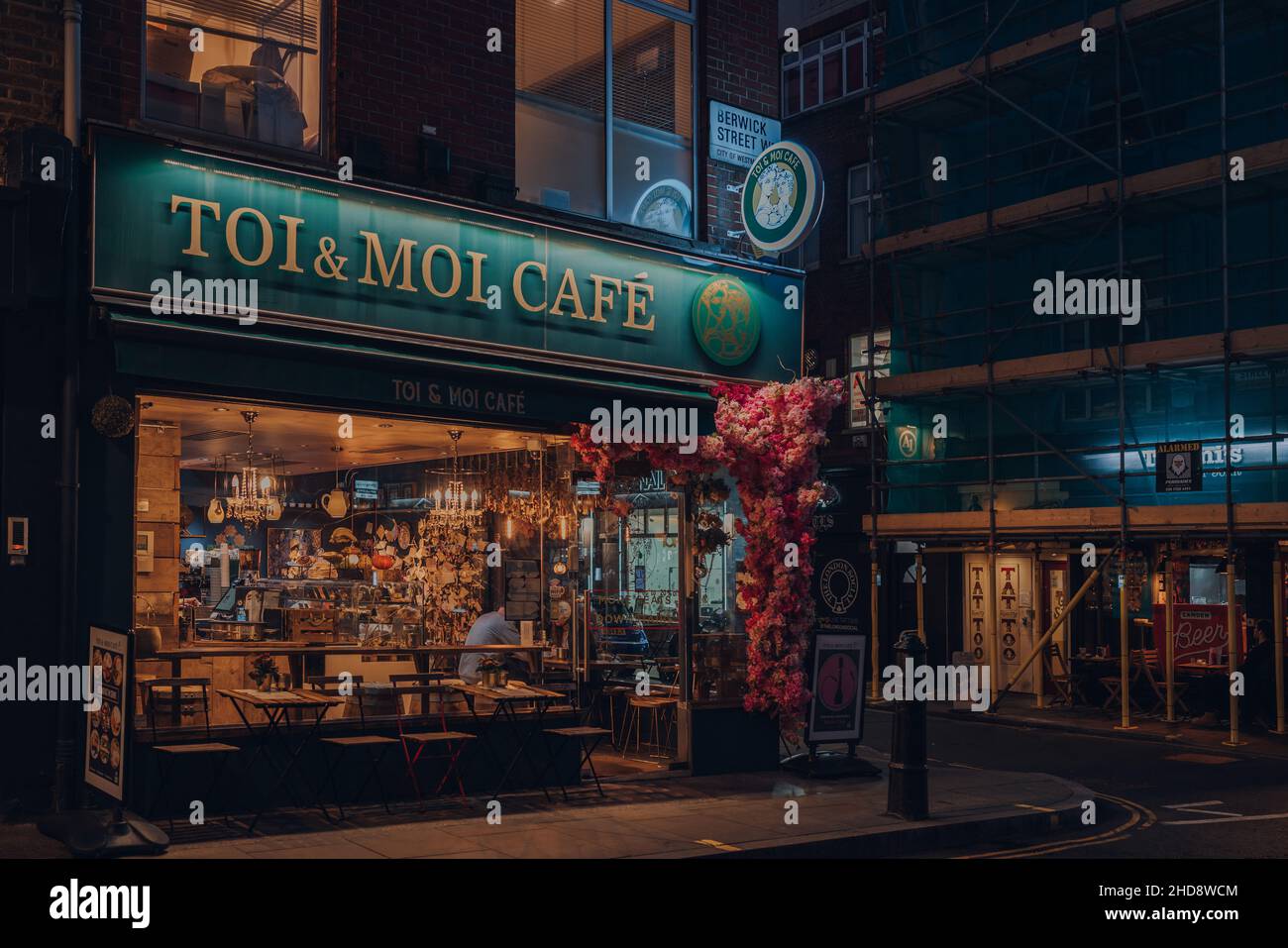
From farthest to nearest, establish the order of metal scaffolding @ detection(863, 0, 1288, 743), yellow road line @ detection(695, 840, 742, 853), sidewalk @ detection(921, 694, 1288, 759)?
metal scaffolding @ detection(863, 0, 1288, 743)
sidewalk @ detection(921, 694, 1288, 759)
yellow road line @ detection(695, 840, 742, 853)

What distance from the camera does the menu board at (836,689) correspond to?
13.4m

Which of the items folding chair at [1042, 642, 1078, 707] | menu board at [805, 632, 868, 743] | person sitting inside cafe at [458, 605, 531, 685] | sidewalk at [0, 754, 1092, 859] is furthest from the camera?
folding chair at [1042, 642, 1078, 707]

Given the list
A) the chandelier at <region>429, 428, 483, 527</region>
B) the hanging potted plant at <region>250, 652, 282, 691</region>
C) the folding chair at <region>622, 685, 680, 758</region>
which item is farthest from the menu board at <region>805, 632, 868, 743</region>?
the hanging potted plant at <region>250, 652, 282, 691</region>

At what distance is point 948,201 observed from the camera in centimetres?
2653

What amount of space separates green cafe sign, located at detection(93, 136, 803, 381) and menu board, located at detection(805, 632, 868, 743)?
296 cm

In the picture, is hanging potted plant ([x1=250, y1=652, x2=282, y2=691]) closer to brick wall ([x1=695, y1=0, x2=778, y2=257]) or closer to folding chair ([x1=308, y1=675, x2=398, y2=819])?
folding chair ([x1=308, y1=675, x2=398, y2=819])

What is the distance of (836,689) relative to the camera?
1355 centimetres

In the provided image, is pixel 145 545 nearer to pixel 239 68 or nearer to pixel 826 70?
pixel 239 68

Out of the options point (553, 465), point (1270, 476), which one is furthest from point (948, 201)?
point (553, 465)

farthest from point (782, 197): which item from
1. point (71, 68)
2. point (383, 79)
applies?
point (71, 68)

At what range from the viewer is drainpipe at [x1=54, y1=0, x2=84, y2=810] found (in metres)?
9.61

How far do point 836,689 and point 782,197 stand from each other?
5.10 metres

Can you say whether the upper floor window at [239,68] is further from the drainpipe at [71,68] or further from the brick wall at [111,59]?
the drainpipe at [71,68]
